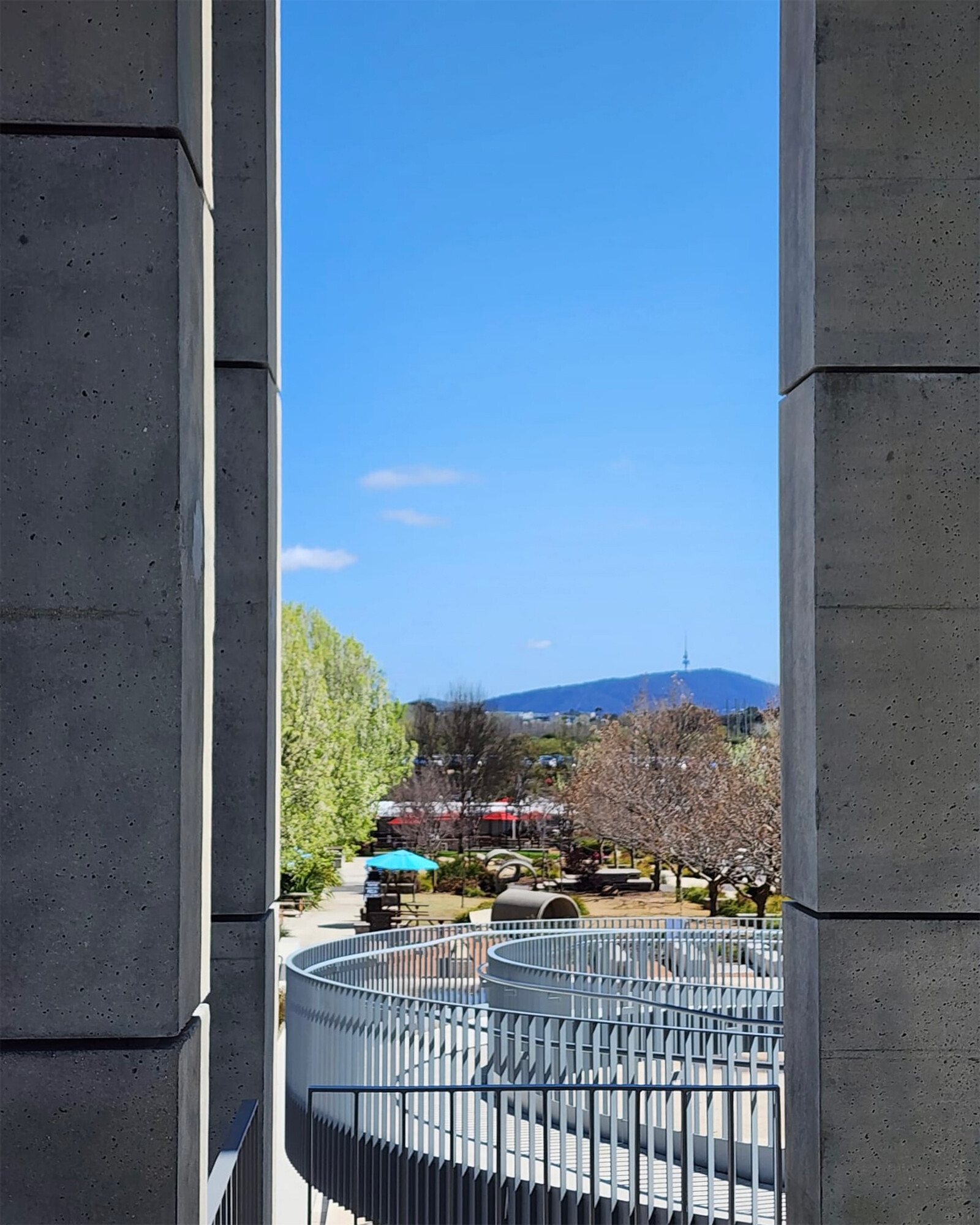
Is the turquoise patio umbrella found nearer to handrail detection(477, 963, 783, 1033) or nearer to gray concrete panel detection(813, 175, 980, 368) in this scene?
handrail detection(477, 963, 783, 1033)

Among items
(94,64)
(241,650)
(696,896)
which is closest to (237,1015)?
(241,650)

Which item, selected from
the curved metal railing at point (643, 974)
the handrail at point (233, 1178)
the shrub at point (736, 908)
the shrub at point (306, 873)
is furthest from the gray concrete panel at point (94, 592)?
the shrub at point (736, 908)

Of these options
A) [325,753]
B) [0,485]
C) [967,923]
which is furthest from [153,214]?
[325,753]

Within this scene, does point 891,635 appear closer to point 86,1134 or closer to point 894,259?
point 894,259

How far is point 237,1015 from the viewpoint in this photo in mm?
5680

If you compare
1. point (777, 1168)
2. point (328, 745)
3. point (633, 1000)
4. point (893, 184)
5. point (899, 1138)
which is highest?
point (893, 184)

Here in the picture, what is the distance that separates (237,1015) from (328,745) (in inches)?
1386

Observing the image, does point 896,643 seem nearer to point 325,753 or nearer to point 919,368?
point 919,368

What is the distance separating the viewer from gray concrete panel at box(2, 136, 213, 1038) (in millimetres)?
3207

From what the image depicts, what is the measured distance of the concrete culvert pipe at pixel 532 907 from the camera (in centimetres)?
2639

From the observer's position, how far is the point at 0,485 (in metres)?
3.23

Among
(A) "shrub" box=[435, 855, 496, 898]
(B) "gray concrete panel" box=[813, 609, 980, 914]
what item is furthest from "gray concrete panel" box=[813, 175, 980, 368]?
(A) "shrub" box=[435, 855, 496, 898]

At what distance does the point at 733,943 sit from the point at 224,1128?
43.6 feet

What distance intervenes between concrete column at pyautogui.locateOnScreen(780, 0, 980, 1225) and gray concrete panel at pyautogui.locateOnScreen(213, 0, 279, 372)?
7.55 feet
